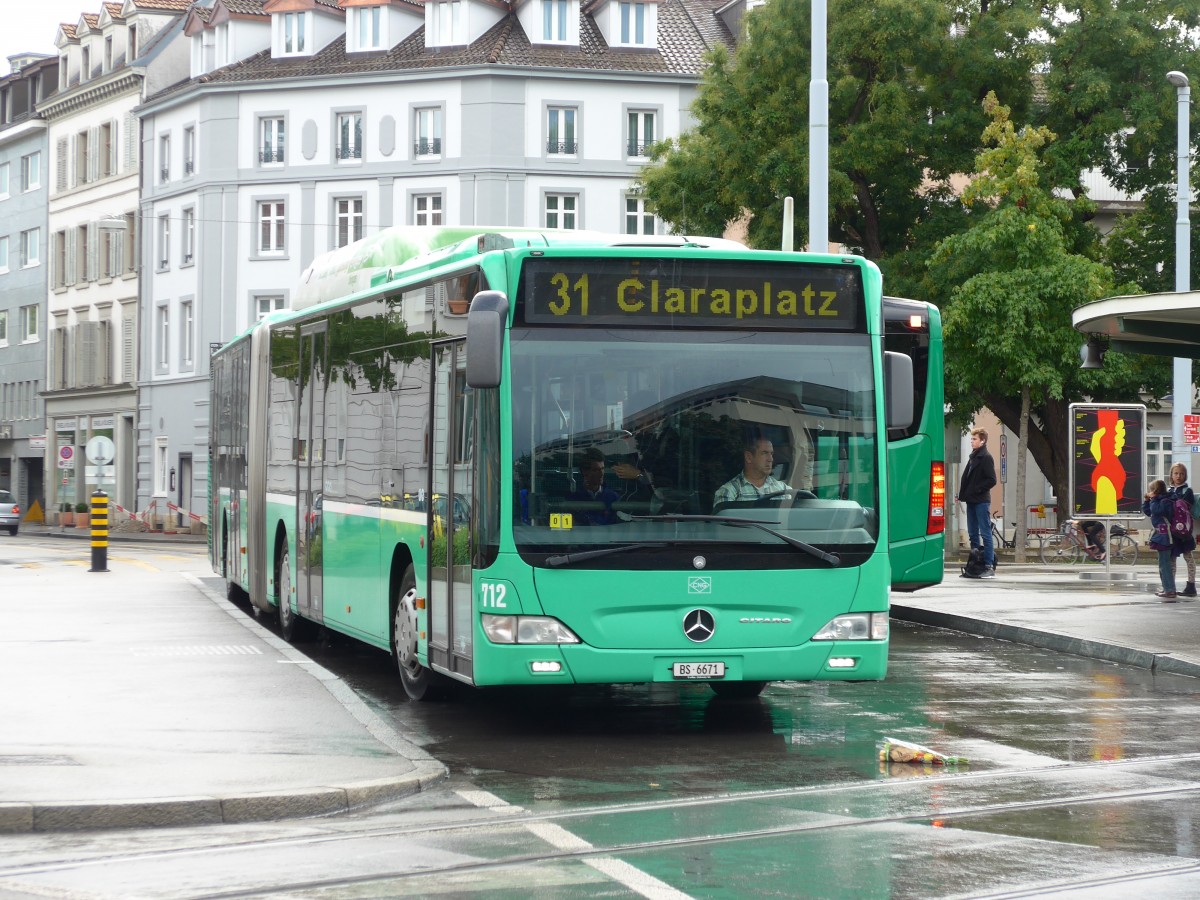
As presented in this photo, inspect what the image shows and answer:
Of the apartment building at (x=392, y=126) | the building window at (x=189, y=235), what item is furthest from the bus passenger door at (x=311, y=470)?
the building window at (x=189, y=235)

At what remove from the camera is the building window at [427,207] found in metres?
59.2

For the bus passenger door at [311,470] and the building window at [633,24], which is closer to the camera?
the bus passenger door at [311,470]

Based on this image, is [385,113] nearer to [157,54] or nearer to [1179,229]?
[157,54]

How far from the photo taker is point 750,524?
1118 cm

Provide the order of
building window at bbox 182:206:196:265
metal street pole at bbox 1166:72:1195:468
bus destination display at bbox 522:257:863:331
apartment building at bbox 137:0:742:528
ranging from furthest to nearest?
building window at bbox 182:206:196:265, apartment building at bbox 137:0:742:528, metal street pole at bbox 1166:72:1195:468, bus destination display at bbox 522:257:863:331

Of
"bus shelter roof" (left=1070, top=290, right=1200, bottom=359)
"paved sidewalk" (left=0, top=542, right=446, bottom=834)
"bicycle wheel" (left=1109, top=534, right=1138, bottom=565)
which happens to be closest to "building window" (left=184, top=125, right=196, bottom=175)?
"bicycle wheel" (left=1109, top=534, right=1138, bottom=565)

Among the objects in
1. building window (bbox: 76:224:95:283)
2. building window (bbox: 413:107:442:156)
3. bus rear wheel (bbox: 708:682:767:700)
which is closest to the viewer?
bus rear wheel (bbox: 708:682:767:700)

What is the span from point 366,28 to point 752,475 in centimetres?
5175

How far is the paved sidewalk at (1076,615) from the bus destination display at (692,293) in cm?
556

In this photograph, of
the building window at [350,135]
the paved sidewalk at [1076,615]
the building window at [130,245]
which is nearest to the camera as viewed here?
the paved sidewalk at [1076,615]

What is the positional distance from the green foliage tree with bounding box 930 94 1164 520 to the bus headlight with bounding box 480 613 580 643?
86.1 ft

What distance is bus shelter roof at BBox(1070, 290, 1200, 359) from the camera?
720 inches

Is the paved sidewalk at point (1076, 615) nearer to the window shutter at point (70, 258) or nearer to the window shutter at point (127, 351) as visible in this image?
the window shutter at point (127, 351)

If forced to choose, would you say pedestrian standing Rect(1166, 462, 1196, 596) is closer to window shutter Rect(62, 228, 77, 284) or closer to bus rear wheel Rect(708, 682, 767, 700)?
bus rear wheel Rect(708, 682, 767, 700)
